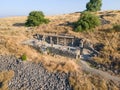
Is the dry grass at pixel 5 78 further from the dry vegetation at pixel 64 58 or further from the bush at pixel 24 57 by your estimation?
the dry vegetation at pixel 64 58

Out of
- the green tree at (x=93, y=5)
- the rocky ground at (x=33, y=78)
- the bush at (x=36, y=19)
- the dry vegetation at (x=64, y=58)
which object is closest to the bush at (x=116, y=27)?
the dry vegetation at (x=64, y=58)

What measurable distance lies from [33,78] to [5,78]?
4734 millimetres

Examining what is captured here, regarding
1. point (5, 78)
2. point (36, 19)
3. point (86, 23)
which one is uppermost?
point (86, 23)

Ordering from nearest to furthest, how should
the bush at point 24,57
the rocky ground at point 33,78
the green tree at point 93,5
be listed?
the rocky ground at point 33,78
the bush at point 24,57
the green tree at point 93,5

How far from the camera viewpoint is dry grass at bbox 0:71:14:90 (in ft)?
122

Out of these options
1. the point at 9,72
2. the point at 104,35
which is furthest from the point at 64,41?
the point at 9,72

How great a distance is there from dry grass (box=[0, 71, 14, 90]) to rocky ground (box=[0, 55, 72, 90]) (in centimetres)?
60

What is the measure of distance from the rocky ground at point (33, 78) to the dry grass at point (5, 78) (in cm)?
60

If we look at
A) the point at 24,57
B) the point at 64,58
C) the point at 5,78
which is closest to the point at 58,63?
the point at 64,58

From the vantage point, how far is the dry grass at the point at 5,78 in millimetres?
37213

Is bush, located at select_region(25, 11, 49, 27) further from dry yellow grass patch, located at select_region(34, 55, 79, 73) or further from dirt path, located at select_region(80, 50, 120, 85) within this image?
dirt path, located at select_region(80, 50, 120, 85)

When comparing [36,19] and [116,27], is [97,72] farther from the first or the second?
[36,19]

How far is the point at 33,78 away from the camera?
38500mm

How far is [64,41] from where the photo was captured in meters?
54.3
